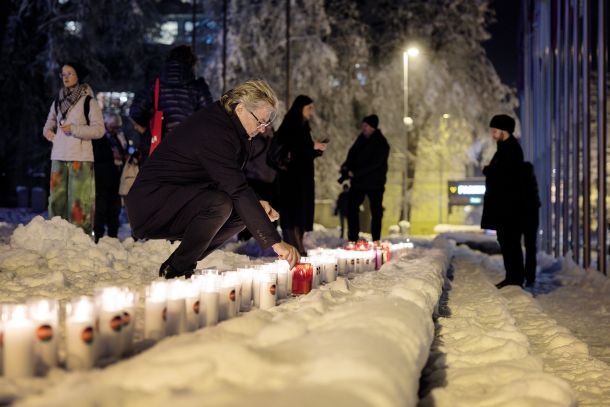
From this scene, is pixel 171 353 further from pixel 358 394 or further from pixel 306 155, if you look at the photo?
pixel 306 155

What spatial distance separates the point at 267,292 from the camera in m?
4.26

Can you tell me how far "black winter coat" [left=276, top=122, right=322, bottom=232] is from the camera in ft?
25.8

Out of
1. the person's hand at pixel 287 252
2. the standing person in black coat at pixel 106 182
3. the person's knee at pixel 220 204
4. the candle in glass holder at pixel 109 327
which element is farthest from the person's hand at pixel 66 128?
the candle in glass holder at pixel 109 327

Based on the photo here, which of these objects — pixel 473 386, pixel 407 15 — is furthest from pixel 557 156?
pixel 407 15

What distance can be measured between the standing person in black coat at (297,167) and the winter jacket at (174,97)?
Result: 1.00 meters

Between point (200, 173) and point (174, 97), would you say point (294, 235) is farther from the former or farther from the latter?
point (200, 173)

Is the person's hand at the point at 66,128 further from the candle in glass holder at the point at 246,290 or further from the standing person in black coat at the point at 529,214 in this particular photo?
the standing person in black coat at the point at 529,214

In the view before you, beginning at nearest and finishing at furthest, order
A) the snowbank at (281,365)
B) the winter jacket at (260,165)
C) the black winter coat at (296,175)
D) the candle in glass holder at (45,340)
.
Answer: the snowbank at (281,365) < the candle in glass holder at (45,340) < the black winter coat at (296,175) < the winter jacket at (260,165)

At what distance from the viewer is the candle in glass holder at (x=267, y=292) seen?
4236mm

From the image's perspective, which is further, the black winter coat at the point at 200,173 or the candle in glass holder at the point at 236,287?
the black winter coat at the point at 200,173

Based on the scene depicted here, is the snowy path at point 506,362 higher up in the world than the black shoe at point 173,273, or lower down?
lower down

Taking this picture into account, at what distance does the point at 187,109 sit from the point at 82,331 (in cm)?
514

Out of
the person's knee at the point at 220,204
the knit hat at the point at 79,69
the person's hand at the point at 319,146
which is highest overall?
the knit hat at the point at 79,69

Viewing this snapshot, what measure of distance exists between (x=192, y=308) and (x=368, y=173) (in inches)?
274
